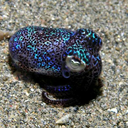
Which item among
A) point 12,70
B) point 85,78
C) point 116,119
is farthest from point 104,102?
point 12,70

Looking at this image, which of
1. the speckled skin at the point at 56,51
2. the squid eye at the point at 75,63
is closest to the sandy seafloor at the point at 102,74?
the speckled skin at the point at 56,51

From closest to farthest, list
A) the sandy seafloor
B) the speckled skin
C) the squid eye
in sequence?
1. the squid eye
2. the speckled skin
3. the sandy seafloor

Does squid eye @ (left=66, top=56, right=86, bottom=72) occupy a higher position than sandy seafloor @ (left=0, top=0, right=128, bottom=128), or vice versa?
squid eye @ (left=66, top=56, right=86, bottom=72)

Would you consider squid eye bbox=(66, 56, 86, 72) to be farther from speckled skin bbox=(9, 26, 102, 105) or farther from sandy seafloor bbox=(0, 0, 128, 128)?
sandy seafloor bbox=(0, 0, 128, 128)

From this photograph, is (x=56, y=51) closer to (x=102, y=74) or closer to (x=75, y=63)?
(x=75, y=63)

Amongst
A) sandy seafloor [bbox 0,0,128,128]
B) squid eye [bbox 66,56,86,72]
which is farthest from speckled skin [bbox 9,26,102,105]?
sandy seafloor [bbox 0,0,128,128]

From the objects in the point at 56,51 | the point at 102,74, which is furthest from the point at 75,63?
the point at 102,74

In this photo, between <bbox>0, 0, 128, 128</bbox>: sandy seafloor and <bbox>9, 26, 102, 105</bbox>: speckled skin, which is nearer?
<bbox>9, 26, 102, 105</bbox>: speckled skin
